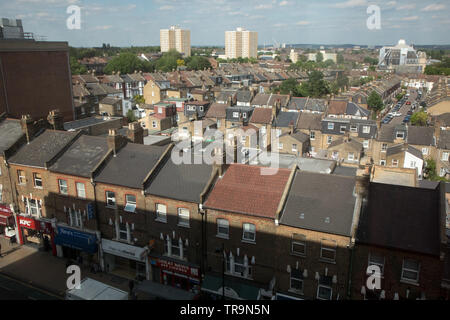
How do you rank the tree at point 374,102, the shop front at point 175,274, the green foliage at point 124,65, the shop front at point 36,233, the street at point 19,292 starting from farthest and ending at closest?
1. the green foliage at point 124,65
2. the tree at point 374,102
3. the shop front at point 36,233
4. the street at point 19,292
5. the shop front at point 175,274

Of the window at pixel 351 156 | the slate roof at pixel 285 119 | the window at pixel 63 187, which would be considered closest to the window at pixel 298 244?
the window at pixel 63 187

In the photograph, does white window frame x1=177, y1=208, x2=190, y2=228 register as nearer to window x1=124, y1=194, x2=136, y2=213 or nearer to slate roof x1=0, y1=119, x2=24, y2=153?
window x1=124, y1=194, x2=136, y2=213

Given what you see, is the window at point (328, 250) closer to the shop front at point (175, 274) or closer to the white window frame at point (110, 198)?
the shop front at point (175, 274)

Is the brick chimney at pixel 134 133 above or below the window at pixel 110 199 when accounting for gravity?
above

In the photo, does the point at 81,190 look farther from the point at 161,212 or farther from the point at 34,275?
the point at 34,275
